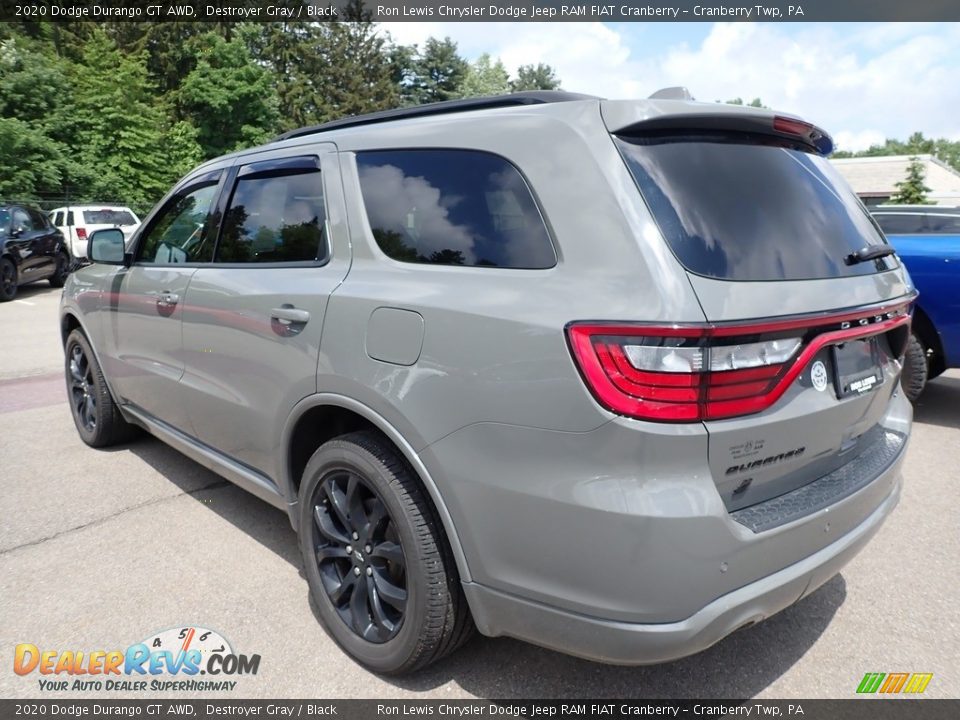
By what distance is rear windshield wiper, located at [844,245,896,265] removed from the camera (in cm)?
218

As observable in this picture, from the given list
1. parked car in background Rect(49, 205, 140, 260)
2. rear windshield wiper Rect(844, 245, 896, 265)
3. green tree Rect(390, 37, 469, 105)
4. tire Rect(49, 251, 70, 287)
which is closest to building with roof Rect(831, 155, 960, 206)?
green tree Rect(390, 37, 469, 105)

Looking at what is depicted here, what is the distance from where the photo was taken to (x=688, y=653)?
5.80 feet

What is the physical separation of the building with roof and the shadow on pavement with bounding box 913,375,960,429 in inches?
1442

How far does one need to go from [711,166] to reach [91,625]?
112 inches

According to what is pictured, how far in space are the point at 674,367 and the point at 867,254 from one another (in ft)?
3.49

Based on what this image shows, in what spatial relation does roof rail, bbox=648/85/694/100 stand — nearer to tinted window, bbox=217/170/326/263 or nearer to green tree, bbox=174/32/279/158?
tinted window, bbox=217/170/326/263

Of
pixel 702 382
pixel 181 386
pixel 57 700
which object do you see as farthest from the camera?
Result: pixel 181 386

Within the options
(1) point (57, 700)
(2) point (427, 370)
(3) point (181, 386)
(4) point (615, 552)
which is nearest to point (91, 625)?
(1) point (57, 700)

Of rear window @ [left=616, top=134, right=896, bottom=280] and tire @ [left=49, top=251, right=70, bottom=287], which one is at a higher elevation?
rear window @ [left=616, top=134, right=896, bottom=280]

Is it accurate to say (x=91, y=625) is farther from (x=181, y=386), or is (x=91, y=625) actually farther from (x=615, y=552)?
(x=615, y=552)

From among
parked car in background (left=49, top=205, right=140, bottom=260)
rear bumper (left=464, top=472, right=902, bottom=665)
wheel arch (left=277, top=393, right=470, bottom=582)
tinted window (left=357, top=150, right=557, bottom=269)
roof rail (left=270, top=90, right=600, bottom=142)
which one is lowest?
parked car in background (left=49, top=205, right=140, bottom=260)

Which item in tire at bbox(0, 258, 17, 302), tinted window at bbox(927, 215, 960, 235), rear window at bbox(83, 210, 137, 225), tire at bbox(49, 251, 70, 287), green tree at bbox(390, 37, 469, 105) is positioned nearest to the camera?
tinted window at bbox(927, 215, 960, 235)

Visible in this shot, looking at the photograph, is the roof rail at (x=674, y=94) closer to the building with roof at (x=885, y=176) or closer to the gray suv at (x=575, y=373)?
the gray suv at (x=575, y=373)

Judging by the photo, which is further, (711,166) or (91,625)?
(91,625)
